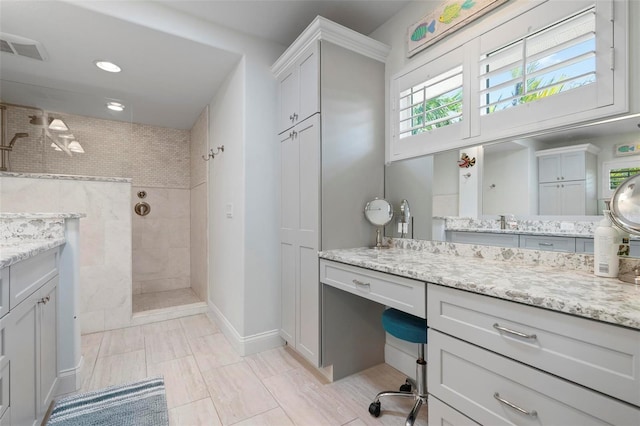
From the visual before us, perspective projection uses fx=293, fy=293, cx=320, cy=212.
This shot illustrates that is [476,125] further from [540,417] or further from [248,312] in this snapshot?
[248,312]

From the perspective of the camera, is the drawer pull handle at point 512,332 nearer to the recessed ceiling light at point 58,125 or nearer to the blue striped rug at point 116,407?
the blue striped rug at point 116,407

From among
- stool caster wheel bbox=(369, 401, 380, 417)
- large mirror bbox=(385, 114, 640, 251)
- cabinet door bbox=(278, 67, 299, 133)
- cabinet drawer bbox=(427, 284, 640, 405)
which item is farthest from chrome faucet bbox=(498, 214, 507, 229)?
cabinet door bbox=(278, 67, 299, 133)

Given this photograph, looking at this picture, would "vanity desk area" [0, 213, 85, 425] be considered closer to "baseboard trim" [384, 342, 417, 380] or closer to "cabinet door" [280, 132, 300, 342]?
"cabinet door" [280, 132, 300, 342]

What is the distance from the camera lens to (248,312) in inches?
90.6

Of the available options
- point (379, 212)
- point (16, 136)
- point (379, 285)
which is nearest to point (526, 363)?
point (379, 285)

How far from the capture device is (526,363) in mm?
887

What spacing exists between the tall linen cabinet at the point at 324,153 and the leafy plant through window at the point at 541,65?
75cm

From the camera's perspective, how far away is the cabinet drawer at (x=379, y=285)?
1.25 metres

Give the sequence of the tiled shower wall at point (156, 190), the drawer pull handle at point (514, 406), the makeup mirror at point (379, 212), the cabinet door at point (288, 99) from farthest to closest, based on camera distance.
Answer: the tiled shower wall at point (156, 190) → the cabinet door at point (288, 99) → the makeup mirror at point (379, 212) → the drawer pull handle at point (514, 406)

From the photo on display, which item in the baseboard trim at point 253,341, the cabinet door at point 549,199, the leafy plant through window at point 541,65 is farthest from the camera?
the baseboard trim at point 253,341

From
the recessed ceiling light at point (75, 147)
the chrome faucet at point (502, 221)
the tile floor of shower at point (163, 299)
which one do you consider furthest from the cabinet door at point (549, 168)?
the recessed ceiling light at point (75, 147)

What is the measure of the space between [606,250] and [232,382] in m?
2.09

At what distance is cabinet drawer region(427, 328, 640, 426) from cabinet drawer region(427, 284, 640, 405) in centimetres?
3

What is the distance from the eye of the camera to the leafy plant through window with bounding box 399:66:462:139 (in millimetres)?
1702
